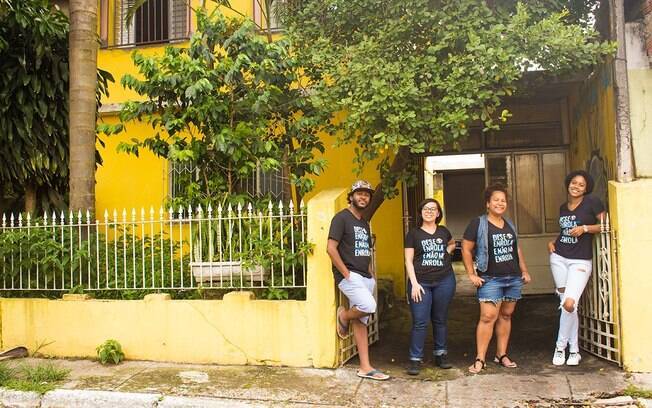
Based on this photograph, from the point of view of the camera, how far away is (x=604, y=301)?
5020 millimetres

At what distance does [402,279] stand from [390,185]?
7.37 feet

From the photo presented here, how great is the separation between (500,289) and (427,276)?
670 millimetres

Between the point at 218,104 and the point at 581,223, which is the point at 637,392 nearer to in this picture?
the point at 581,223

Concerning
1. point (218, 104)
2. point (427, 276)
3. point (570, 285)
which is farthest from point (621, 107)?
point (218, 104)

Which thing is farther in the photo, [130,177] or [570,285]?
[130,177]

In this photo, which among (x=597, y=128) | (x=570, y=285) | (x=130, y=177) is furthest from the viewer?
(x=130, y=177)

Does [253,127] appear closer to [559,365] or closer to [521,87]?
[521,87]

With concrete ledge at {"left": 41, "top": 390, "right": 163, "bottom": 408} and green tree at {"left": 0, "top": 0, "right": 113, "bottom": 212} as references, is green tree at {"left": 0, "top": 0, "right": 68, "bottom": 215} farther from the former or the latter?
concrete ledge at {"left": 41, "top": 390, "right": 163, "bottom": 408}

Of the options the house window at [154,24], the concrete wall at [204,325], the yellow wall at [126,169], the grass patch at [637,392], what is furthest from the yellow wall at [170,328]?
the house window at [154,24]

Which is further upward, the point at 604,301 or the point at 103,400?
the point at 604,301

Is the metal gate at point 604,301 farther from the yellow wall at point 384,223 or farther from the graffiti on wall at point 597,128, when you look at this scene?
the yellow wall at point 384,223

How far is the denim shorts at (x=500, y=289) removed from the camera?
4.97m

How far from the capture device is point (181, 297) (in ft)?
18.5

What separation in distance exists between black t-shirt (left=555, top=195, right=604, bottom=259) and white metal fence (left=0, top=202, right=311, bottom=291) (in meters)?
2.33
